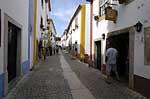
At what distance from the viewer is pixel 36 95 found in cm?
825

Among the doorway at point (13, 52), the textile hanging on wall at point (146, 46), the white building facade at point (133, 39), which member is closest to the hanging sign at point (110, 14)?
the white building facade at point (133, 39)

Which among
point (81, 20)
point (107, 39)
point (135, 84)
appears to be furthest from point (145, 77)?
point (81, 20)

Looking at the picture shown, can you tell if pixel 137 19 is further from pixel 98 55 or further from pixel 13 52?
pixel 98 55

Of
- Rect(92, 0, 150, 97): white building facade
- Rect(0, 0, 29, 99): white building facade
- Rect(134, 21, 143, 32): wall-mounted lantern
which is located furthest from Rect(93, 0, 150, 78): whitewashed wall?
Rect(0, 0, 29, 99): white building facade

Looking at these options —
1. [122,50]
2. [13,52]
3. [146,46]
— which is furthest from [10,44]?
[122,50]

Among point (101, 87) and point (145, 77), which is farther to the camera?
point (101, 87)

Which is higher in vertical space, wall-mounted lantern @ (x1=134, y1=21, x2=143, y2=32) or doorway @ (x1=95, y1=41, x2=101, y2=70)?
wall-mounted lantern @ (x1=134, y1=21, x2=143, y2=32)

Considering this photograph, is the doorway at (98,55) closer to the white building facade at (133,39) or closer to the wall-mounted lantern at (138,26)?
the white building facade at (133,39)

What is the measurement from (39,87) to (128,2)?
4607 millimetres

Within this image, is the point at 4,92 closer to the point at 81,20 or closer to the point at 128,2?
the point at 128,2

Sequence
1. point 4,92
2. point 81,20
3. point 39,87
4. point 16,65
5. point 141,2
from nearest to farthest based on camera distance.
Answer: point 4,92 < point 141,2 < point 39,87 < point 16,65 < point 81,20

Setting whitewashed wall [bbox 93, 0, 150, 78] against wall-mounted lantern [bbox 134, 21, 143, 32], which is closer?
whitewashed wall [bbox 93, 0, 150, 78]

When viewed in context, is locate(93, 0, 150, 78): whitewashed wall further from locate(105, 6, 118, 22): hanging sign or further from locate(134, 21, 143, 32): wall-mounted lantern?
locate(105, 6, 118, 22): hanging sign

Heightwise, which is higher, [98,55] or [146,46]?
[146,46]
